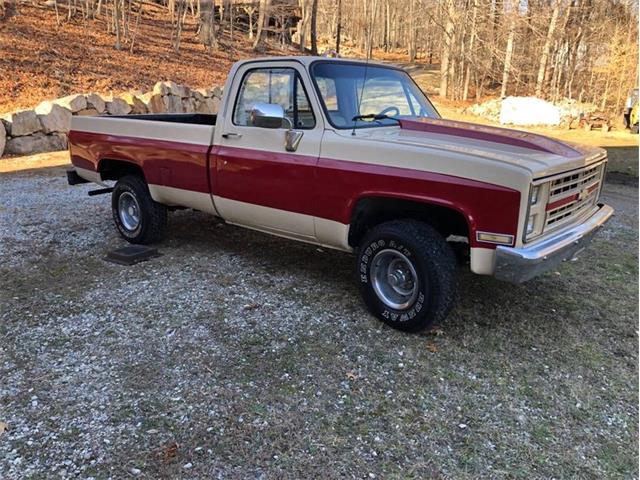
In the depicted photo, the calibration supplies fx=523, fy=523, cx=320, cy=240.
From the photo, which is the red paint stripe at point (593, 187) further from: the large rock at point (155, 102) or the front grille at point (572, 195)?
the large rock at point (155, 102)

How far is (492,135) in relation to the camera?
4129 mm

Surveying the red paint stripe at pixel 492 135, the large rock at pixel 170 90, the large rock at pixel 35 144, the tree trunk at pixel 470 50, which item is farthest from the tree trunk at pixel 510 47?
the red paint stripe at pixel 492 135

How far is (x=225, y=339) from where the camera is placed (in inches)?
157

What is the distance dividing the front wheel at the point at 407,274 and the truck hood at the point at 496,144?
65 centimetres

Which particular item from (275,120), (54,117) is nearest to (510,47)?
(54,117)

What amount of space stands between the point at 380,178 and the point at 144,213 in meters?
3.12

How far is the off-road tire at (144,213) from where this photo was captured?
19.1 feet

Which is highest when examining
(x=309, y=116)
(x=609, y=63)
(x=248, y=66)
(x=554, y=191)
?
(x=609, y=63)

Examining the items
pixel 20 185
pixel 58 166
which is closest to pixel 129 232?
pixel 20 185

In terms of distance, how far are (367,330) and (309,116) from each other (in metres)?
→ 1.83

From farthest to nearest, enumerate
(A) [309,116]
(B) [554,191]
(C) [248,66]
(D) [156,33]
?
(D) [156,33] < (C) [248,66] < (A) [309,116] < (B) [554,191]

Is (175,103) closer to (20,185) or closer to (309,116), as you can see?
(20,185)

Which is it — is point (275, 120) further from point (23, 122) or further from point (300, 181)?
point (23, 122)

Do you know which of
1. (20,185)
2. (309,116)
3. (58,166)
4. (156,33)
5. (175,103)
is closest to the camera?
(309,116)
